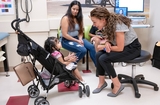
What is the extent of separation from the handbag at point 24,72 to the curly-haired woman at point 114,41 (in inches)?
32.3

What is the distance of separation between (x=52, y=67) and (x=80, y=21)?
44.0 inches

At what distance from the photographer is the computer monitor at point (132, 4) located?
11.6 ft

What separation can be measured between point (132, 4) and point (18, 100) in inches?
98.7

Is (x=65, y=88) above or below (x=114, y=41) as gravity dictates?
below

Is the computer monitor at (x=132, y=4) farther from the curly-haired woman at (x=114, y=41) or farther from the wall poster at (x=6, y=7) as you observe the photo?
the wall poster at (x=6, y=7)

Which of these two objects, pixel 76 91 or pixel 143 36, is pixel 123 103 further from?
pixel 143 36

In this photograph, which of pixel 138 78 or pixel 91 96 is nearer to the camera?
pixel 91 96

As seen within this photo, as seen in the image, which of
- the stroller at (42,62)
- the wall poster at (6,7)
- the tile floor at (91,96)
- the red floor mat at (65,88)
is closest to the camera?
the stroller at (42,62)

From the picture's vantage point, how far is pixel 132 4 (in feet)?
11.7

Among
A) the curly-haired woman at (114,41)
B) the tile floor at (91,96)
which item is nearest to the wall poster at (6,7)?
the tile floor at (91,96)

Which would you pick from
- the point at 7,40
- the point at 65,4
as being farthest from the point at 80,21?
the point at 7,40

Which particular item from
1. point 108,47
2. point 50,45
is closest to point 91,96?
point 108,47

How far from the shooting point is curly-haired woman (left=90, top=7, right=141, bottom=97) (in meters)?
2.21

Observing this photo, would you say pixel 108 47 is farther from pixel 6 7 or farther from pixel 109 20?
pixel 6 7
